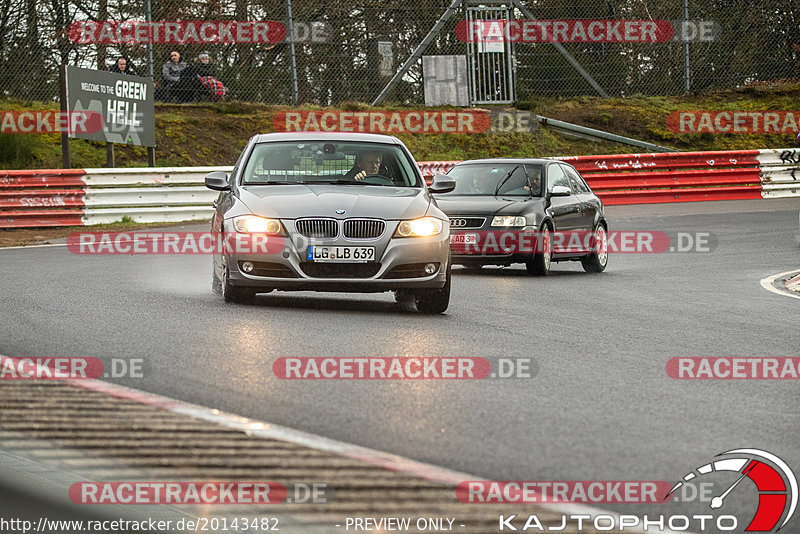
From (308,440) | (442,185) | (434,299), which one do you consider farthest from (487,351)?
(442,185)

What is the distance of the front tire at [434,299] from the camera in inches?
391

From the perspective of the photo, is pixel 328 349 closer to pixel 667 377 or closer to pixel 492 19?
pixel 667 377

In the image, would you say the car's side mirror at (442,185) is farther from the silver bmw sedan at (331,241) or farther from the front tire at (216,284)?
the front tire at (216,284)

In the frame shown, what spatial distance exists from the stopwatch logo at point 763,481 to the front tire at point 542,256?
9.53 meters

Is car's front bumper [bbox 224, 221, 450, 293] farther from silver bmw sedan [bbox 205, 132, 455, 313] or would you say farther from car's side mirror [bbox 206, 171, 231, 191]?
car's side mirror [bbox 206, 171, 231, 191]

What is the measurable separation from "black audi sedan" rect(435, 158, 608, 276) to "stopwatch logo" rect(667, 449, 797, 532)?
9410mm

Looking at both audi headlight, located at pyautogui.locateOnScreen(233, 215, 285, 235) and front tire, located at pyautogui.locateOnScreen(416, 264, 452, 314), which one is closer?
audi headlight, located at pyautogui.locateOnScreen(233, 215, 285, 235)

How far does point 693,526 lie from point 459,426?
161 centimetres

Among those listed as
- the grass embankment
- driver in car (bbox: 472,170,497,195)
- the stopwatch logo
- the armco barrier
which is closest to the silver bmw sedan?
the stopwatch logo

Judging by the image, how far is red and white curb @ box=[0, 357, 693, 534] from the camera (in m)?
3.89

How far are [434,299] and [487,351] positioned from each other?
223 cm

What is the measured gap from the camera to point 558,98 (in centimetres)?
3009

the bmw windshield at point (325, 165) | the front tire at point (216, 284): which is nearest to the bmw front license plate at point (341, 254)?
the bmw windshield at point (325, 165)

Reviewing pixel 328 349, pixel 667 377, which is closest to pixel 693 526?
pixel 667 377
